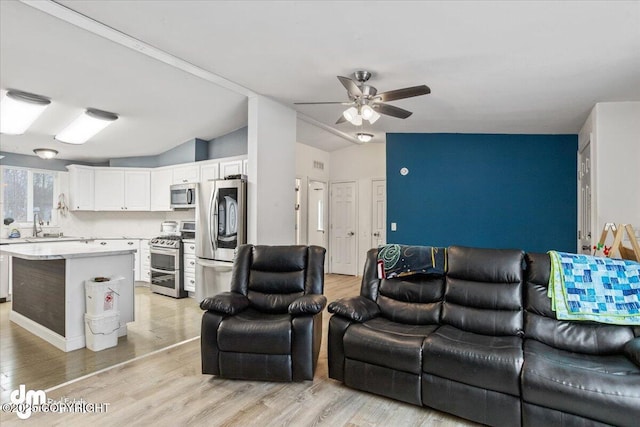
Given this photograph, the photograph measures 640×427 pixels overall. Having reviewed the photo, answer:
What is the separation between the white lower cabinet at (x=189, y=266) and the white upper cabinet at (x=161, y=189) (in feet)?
3.39

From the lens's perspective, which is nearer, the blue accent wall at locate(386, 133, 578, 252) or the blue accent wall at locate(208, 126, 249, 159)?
the blue accent wall at locate(386, 133, 578, 252)

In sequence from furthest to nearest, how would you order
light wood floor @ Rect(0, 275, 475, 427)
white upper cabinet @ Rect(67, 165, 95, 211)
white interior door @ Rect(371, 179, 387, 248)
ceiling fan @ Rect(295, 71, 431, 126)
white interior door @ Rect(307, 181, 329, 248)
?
white interior door @ Rect(307, 181, 329, 248)
white interior door @ Rect(371, 179, 387, 248)
white upper cabinet @ Rect(67, 165, 95, 211)
ceiling fan @ Rect(295, 71, 431, 126)
light wood floor @ Rect(0, 275, 475, 427)

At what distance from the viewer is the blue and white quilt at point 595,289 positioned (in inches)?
88.5

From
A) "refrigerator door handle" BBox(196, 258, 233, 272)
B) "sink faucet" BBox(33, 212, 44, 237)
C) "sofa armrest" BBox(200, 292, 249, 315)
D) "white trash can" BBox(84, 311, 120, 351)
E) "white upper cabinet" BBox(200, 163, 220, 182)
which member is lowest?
"white trash can" BBox(84, 311, 120, 351)

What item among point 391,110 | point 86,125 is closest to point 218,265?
point 86,125

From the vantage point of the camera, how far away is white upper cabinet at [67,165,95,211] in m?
5.91

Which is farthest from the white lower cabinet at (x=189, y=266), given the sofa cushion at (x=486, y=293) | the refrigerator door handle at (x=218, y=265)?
the sofa cushion at (x=486, y=293)

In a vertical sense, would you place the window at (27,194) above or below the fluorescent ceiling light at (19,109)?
below

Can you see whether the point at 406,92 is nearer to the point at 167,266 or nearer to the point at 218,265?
the point at 218,265

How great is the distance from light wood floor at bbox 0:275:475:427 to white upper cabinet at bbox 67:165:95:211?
4088 mm

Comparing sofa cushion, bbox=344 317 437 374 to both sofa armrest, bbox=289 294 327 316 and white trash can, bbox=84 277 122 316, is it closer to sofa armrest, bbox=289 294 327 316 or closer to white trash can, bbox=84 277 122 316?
sofa armrest, bbox=289 294 327 316

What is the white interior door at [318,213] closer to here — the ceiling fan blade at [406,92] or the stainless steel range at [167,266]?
the stainless steel range at [167,266]

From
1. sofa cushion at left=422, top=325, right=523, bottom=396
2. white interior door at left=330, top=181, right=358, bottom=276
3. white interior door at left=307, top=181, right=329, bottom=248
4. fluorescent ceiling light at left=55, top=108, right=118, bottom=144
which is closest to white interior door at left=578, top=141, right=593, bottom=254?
sofa cushion at left=422, top=325, right=523, bottom=396

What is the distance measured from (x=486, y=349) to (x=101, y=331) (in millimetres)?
3251
